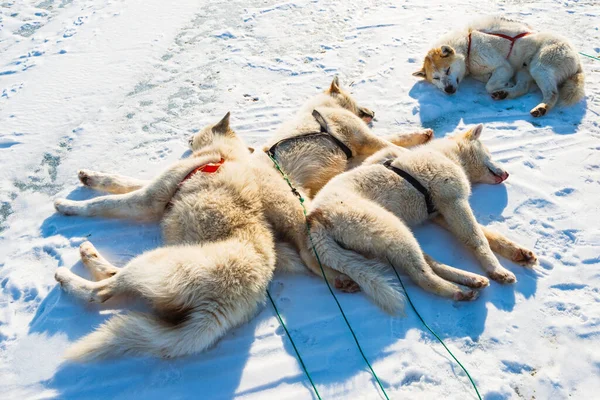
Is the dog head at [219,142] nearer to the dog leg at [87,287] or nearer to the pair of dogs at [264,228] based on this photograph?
the pair of dogs at [264,228]

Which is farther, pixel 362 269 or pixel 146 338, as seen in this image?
pixel 362 269

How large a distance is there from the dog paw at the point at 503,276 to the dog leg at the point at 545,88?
274cm

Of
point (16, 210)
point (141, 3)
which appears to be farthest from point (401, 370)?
point (141, 3)

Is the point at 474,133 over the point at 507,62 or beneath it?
beneath

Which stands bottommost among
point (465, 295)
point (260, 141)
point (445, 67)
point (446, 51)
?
point (465, 295)

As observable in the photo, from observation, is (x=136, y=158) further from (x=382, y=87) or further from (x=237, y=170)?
(x=382, y=87)

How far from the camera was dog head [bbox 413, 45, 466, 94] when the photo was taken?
5.70 meters

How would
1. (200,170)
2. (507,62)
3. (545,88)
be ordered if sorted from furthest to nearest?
1. (507,62)
2. (545,88)
3. (200,170)

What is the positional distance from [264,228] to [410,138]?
2.15 metres

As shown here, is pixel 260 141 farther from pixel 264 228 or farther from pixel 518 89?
pixel 518 89

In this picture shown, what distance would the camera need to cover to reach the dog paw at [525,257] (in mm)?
3484

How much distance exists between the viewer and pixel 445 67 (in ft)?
18.7

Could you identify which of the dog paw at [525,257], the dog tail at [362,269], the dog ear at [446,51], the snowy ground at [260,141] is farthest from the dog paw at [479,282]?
the dog ear at [446,51]

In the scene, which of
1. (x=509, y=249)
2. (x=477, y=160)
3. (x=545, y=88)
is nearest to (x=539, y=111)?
(x=545, y=88)
